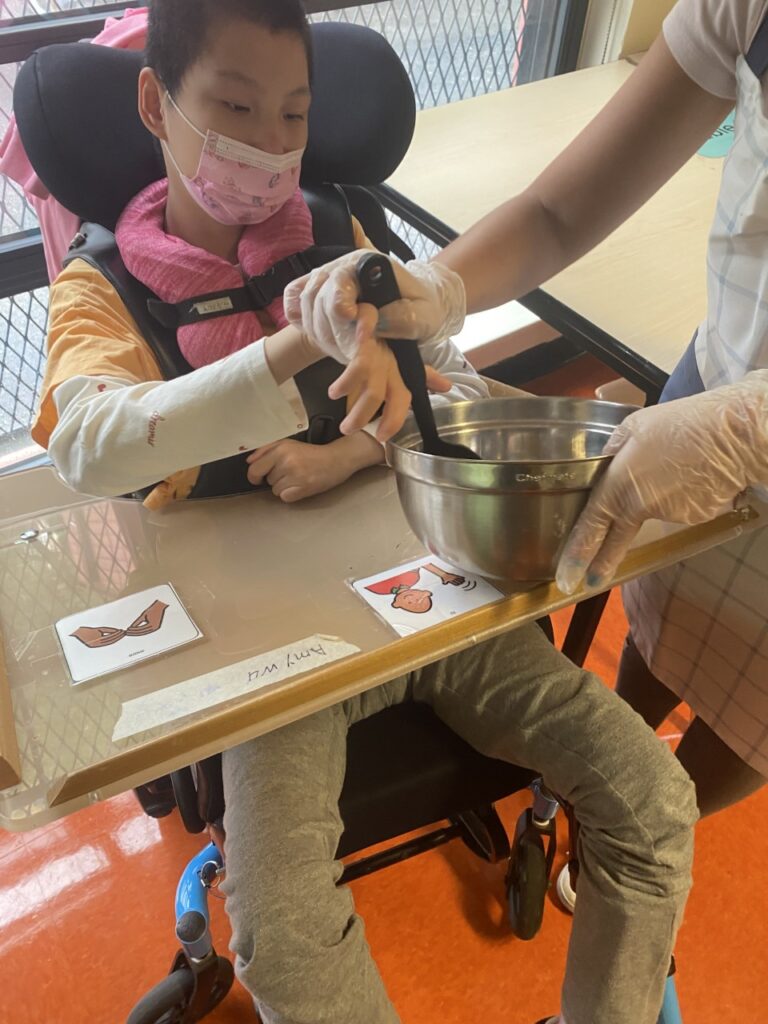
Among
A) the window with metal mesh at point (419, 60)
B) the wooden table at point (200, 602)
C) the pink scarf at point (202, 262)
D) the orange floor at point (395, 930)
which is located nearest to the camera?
the wooden table at point (200, 602)

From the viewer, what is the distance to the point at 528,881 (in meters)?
1.15

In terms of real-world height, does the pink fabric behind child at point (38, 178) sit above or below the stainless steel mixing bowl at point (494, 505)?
above

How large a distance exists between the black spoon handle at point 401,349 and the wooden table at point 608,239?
52 centimetres

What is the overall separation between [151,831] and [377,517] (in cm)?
→ 82

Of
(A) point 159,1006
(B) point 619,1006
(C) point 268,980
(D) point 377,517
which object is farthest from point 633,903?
(A) point 159,1006

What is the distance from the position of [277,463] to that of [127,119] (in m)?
0.49

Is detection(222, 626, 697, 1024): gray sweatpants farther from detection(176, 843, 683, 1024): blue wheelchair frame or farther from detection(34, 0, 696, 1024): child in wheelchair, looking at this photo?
detection(176, 843, 683, 1024): blue wheelchair frame

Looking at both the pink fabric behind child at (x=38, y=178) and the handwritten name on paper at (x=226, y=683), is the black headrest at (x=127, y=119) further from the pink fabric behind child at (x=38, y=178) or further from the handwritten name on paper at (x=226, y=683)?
the handwritten name on paper at (x=226, y=683)

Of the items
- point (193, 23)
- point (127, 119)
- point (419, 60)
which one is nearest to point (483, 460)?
point (193, 23)

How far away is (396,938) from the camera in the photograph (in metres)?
1.23

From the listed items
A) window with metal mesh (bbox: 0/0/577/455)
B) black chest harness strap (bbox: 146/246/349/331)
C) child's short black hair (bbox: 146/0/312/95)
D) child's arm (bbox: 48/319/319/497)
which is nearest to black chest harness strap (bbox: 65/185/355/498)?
black chest harness strap (bbox: 146/246/349/331)

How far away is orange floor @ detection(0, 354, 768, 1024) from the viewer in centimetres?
115

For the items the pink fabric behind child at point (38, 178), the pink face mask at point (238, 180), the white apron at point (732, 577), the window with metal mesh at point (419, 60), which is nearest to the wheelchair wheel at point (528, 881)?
the white apron at point (732, 577)

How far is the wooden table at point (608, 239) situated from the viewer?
1.20 metres
